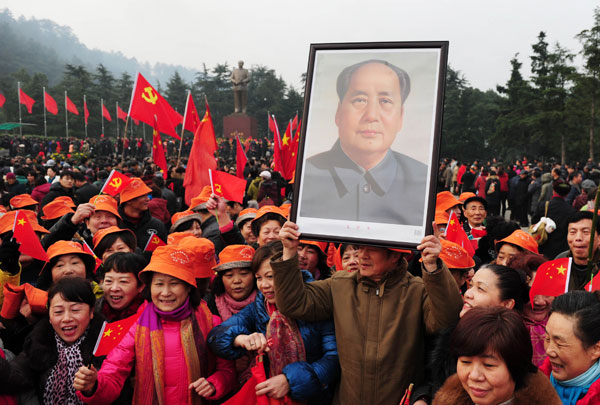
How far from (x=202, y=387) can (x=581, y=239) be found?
9.69ft

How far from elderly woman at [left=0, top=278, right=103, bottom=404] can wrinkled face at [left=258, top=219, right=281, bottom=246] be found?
153 cm

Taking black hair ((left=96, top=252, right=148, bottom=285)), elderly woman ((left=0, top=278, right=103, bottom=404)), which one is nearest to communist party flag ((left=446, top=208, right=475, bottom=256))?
black hair ((left=96, top=252, right=148, bottom=285))

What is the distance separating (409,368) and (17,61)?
322ft

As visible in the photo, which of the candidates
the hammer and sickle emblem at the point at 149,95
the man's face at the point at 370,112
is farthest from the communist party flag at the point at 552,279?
the hammer and sickle emblem at the point at 149,95

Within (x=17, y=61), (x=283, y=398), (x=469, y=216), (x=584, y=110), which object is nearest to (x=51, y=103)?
(x=469, y=216)

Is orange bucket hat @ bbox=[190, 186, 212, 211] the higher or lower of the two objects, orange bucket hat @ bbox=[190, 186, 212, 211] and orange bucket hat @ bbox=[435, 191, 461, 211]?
the lower

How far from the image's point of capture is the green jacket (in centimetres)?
228

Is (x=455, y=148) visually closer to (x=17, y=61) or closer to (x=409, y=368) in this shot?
(x=409, y=368)

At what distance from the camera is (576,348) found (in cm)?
208

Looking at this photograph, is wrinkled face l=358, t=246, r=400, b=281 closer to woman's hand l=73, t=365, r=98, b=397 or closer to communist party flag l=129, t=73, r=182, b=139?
woman's hand l=73, t=365, r=98, b=397

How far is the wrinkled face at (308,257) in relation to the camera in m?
3.65

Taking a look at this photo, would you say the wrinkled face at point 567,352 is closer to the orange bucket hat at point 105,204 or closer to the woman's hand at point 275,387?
the woman's hand at point 275,387

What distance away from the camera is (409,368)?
2.29 m

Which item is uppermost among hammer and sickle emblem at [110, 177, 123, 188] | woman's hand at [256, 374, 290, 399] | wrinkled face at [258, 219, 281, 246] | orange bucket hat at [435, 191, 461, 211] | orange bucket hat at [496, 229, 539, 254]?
orange bucket hat at [435, 191, 461, 211]
